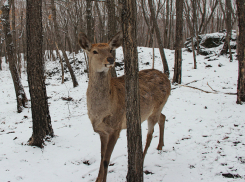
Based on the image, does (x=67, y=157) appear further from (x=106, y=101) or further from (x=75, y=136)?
(x=106, y=101)

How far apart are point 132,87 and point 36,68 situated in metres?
3.08

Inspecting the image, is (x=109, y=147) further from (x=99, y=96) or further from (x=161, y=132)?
(x=161, y=132)

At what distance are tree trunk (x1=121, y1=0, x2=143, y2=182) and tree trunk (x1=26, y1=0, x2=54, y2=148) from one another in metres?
2.96

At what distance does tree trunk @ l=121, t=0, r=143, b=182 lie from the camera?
253 centimetres

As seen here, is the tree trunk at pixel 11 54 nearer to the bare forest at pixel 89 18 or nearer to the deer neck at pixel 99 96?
the bare forest at pixel 89 18

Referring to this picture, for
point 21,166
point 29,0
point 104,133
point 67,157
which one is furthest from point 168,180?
point 29,0

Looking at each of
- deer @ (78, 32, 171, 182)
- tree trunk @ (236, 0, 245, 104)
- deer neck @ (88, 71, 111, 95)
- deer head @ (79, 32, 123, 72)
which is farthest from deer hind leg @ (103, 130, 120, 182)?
tree trunk @ (236, 0, 245, 104)

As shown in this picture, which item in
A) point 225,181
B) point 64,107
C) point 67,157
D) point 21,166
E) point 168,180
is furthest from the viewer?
point 64,107

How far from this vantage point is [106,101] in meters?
3.46

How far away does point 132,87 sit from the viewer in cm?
266

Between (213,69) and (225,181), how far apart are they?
1408cm

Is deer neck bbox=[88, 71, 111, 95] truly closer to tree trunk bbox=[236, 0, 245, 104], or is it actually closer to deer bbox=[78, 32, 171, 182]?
deer bbox=[78, 32, 171, 182]

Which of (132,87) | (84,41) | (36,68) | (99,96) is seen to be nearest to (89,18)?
(36,68)

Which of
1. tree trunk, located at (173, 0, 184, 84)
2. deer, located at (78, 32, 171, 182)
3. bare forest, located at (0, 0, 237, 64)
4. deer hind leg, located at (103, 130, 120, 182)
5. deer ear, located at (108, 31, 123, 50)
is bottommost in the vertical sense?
deer hind leg, located at (103, 130, 120, 182)
